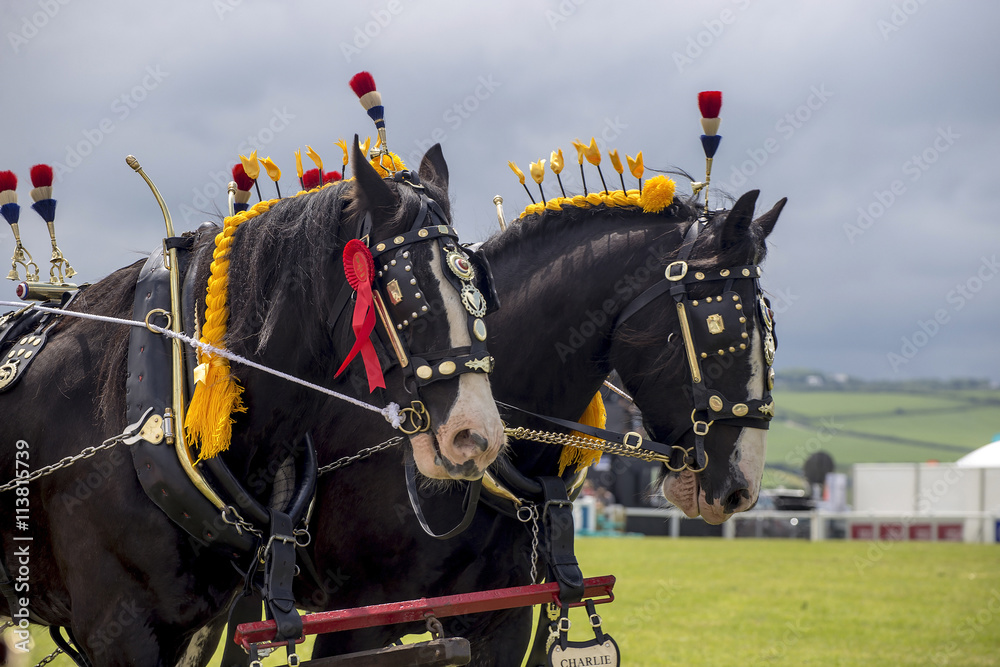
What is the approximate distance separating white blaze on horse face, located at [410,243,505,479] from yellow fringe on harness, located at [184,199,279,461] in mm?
557

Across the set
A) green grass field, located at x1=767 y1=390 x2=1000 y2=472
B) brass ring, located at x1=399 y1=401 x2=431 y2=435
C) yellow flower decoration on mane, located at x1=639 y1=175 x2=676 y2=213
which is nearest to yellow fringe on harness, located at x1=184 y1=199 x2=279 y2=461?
brass ring, located at x1=399 y1=401 x2=431 y2=435

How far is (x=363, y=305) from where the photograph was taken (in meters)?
2.55

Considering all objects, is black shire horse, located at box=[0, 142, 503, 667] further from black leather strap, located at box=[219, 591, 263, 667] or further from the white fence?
the white fence

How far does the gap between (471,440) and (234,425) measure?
31.0 inches

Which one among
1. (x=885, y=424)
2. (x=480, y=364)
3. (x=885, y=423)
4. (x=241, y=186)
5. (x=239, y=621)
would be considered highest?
(x=885, y=423)

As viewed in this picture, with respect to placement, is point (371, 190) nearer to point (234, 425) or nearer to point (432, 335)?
point (432, 335)

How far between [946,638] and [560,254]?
6.58m

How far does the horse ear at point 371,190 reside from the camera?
2631mm

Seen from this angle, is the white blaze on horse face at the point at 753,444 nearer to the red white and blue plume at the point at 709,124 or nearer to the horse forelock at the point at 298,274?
the red white and blue plume at the point at 709,124

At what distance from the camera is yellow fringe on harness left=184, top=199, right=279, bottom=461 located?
262 cm

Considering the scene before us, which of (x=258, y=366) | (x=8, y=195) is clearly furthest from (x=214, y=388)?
(x=8, y=195)

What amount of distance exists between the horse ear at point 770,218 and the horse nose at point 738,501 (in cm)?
115

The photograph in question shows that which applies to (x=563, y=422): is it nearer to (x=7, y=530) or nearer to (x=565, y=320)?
(x=565, y=320)

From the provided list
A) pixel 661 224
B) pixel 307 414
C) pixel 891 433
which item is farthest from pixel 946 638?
pixel 891 433
